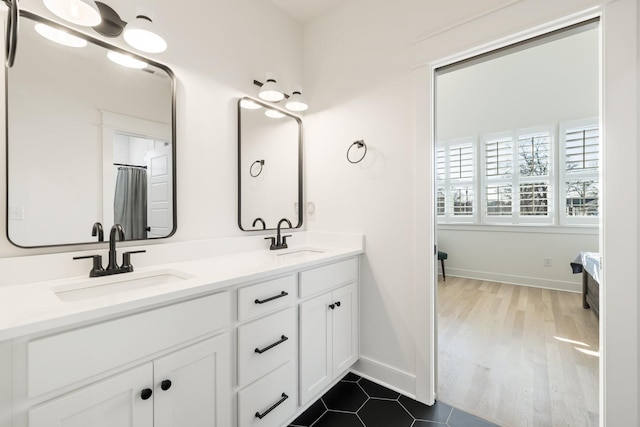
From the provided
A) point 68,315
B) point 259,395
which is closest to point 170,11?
point 68,315

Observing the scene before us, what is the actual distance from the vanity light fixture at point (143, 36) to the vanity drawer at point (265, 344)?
1443 mm

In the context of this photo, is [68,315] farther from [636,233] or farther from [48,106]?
[636,233]

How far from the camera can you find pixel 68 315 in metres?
0.80

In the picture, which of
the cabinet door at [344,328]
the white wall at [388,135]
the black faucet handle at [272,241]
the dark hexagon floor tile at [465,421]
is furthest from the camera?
the black faucet handle at [272,241]

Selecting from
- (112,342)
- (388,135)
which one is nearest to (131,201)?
(112,342)

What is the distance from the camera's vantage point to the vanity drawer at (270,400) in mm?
1277

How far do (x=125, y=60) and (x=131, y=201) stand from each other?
0.72m

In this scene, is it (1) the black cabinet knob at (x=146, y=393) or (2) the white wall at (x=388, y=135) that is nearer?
(1) the black cabinet knob at (x=146, y=393)

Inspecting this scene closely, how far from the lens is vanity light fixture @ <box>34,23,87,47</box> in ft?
3.98

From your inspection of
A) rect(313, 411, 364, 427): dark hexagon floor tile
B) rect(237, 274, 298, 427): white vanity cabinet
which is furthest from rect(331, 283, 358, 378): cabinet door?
A: rect(237, 274, 298, 427): white vanity cabinet

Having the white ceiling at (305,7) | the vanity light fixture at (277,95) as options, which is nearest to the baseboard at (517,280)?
the vanity light fixture at (277,95)

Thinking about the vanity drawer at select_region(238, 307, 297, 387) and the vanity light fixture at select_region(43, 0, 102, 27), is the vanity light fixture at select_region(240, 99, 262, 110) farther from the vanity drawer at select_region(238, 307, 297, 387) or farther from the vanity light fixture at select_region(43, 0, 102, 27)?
the vanity drawer at select_region(238, 307, 297, 387)

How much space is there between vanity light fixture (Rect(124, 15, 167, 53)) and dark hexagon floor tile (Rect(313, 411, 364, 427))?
7.10 feet

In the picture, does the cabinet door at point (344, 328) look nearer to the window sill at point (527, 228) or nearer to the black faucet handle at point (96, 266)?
the black faucet handle at point (96, 266)
